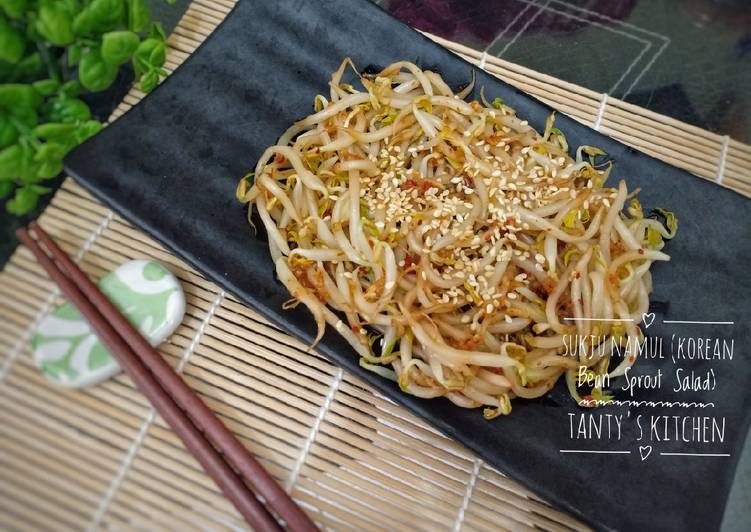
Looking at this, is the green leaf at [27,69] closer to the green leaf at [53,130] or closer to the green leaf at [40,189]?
the green leaf at [53,130]

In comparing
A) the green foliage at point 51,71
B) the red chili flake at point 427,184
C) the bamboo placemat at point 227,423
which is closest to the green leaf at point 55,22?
the green foliage at point 51,71

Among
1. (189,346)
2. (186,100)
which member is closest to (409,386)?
(189,346)

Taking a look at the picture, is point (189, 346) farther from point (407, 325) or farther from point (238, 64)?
point (238, 64)

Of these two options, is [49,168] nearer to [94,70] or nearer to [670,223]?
[94,70]

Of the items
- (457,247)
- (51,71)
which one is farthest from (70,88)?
(457,247)

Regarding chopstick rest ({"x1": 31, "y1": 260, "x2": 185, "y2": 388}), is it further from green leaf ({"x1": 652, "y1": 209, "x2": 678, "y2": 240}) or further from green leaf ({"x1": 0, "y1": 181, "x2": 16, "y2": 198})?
green leaf ({"x1": 652, "y1": 209, "x2": 678, "y2": 240})
